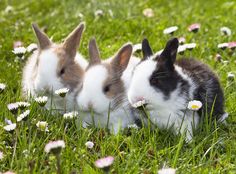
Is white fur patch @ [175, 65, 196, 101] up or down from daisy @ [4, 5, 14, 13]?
up

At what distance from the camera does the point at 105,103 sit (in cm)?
490

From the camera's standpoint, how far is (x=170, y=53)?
4793 millimetres

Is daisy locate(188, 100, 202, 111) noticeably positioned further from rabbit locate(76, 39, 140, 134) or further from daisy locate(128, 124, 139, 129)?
rabbit locate(76, 39, 140, 134)

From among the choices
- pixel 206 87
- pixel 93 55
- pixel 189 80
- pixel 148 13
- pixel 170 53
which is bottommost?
pixel 148 13

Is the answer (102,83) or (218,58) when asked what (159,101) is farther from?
(218,58)

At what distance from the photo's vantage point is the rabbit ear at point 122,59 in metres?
5.27

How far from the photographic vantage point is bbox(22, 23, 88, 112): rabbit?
5.18 m

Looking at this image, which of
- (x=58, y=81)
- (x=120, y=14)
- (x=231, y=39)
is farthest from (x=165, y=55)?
(x=120, y=14)

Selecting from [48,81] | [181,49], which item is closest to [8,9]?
[181,49]

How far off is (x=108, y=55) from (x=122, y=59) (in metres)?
1.27

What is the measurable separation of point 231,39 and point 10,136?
3.44 m

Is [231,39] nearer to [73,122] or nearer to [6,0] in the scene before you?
[73,122]

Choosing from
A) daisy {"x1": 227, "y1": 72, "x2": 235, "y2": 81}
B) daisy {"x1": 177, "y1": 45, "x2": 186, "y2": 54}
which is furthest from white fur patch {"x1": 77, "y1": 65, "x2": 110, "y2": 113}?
daisy {"x1": 227, "y1": 72, "x2": 235, "y2": 81}

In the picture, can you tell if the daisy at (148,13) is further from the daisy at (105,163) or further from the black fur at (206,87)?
the daisy at (105,163)
